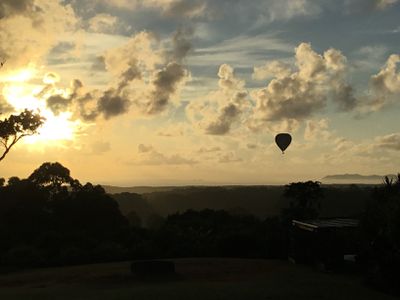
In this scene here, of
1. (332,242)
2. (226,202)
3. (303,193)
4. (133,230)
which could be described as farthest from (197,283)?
(226,202)

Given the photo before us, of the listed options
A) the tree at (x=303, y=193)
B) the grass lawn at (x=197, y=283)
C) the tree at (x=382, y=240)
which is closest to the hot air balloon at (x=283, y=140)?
the tree at (x=303, y=193)

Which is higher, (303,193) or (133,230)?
(303,193)

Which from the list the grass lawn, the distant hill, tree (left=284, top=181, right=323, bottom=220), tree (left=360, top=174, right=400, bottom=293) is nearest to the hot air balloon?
tree (left=284, top=181, right=323, bottom=220)

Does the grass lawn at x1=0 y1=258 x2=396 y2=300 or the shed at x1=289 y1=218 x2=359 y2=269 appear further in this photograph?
the shed at x1=289 y1=218 x2=359 y2=269

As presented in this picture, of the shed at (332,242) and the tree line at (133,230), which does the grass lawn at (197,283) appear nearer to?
the shed at (332,242)

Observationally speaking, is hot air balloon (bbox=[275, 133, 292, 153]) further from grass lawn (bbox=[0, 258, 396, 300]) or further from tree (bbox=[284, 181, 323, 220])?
grass lawn (bbox=[0, 258, 396, 300])

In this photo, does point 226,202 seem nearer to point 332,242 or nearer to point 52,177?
point 52,177
